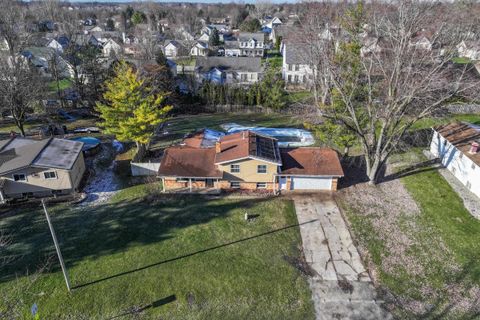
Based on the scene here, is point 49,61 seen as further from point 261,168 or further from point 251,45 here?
point 251,45

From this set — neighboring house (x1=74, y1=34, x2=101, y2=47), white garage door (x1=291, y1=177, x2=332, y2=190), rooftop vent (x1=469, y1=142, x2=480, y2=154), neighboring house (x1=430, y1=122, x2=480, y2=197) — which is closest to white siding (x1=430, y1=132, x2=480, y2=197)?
neighboring house (x1=430, y1=122, x2=480, y2=197)

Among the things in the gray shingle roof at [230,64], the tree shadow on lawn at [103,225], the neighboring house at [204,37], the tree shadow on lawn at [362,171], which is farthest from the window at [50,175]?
the neighboring house at [204,37]

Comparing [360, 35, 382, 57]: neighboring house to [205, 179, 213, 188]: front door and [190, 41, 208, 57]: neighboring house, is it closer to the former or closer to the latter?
[205, 179, 213, 188]: front door

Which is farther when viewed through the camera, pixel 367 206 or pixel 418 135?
pixel 418 135

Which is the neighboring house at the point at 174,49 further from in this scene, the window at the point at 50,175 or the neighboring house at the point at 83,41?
the window at the point at 50,175

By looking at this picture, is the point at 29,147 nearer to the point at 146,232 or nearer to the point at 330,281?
the point at 146,232

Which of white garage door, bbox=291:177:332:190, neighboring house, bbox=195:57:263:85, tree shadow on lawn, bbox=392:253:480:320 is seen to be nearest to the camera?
tree shadow on lawn, bbox=392:253:480:320

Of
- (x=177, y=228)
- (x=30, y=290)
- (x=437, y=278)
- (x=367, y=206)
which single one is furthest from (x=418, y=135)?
(x=30, y=290)
